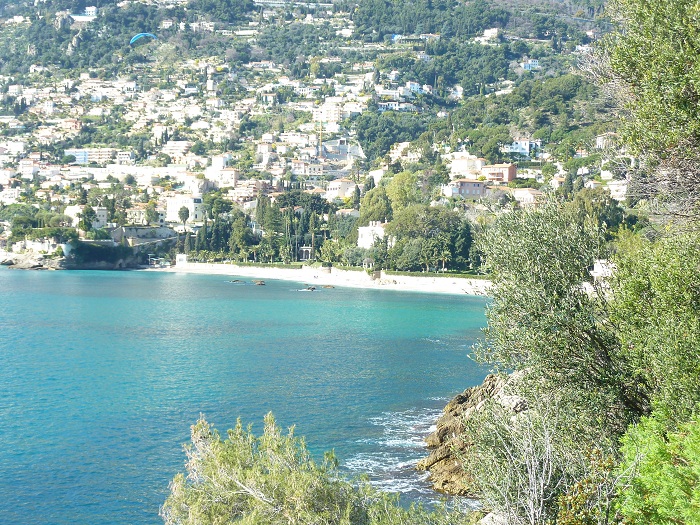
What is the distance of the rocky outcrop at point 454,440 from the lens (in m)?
18.1

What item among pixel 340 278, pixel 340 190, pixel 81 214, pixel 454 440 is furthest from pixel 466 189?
pixel 454 440

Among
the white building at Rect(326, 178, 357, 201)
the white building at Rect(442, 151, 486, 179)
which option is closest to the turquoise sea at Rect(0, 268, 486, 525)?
the white building at Rect(442, 151, 486, 179)

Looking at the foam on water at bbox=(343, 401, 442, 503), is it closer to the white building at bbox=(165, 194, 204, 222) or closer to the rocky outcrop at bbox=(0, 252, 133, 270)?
the rocky outcrop at bbox=(0, 252, 133, 270)

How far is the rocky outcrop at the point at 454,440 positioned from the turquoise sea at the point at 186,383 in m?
0.46

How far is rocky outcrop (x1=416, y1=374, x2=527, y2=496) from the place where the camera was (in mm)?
18094

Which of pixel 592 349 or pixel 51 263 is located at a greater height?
pixel 592 349

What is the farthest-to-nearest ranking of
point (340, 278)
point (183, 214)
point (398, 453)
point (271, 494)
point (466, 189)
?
1. point (183, 214)
2. point (466, 189)
3. point (340, 278)
4. point (398, 453)
5. point (271, 494)

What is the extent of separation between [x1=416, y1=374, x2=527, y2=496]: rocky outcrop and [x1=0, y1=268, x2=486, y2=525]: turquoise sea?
1.51 ft

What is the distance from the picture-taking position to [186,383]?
3011 centimetres

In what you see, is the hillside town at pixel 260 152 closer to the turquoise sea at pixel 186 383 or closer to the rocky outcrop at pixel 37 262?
the rocky outcrop at pixel 37 262

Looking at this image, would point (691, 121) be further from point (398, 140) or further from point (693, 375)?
point (398, 140)

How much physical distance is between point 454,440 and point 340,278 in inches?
2182

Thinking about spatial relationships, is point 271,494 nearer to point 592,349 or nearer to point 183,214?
point 592,349

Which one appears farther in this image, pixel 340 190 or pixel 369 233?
pixel 340 190
